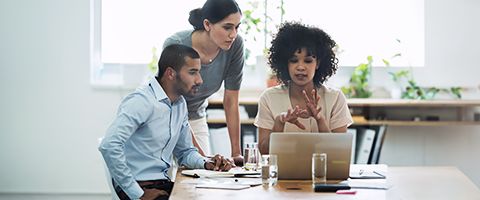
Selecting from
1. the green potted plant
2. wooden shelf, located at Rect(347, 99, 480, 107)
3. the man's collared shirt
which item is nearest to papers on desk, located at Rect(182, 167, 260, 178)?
the man's collared shirt

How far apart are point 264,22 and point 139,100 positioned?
7.65 ft

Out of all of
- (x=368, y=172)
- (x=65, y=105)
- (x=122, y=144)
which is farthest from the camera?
(x=65, y=105)

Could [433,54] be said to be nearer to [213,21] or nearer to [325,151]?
[213,21]

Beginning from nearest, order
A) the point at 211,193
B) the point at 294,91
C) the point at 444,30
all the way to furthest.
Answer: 1. the point at 211,193
2. the point at 294,91
3. the point at 444,30

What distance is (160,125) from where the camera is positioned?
129 inches

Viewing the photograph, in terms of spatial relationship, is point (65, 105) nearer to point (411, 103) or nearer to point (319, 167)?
point (411, 103)

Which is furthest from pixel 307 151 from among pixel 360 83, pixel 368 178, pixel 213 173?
pixel 360 83

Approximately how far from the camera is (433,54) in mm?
5352

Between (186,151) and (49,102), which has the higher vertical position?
(49,102)

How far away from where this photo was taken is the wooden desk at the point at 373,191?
2646mm

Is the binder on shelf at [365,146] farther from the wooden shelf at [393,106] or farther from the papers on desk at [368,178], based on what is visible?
the papers on desk at [368,178]

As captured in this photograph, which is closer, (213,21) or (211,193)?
(211,193)

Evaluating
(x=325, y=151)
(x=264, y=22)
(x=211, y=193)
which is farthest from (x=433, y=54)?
(x=211, y=193)

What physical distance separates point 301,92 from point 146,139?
0.77 m
